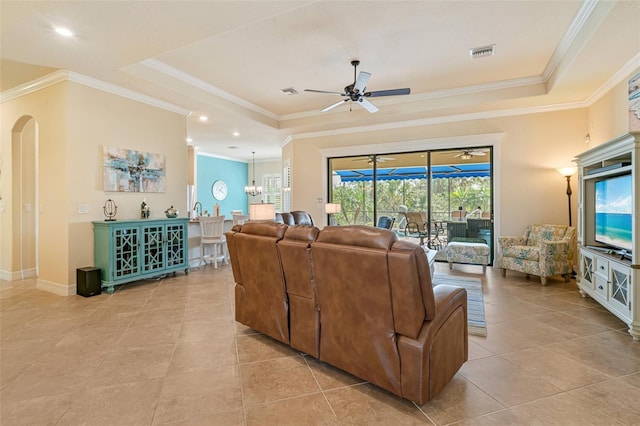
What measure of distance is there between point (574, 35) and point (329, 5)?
277 centimetres

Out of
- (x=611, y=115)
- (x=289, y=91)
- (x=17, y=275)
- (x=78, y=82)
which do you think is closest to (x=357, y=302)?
(x=289, y=91)

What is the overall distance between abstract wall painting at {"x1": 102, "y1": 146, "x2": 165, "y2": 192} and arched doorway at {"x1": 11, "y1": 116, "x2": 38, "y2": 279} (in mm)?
1549

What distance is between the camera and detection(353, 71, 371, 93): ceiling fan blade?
3.78m

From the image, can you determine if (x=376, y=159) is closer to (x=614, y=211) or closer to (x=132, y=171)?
(x=614, y=211)

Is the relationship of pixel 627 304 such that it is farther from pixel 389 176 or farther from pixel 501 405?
pixel 389 176

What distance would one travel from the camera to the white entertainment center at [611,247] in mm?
2771

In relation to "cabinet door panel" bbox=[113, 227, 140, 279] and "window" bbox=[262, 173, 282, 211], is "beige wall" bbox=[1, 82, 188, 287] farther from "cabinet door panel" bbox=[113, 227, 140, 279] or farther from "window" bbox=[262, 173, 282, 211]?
"window" bbox=[262, 173, 282, 211]

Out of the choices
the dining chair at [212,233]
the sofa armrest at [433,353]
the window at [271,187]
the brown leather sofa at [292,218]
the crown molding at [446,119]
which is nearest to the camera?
the sofa armrest at [433,353]

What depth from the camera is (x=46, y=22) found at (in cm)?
291

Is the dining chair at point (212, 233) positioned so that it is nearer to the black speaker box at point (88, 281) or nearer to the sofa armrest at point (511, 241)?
the black speaker box at point (88, 281)

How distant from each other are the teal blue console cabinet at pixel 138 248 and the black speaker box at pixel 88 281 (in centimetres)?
11

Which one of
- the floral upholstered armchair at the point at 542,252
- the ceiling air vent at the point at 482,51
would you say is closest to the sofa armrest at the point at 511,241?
the floral upholstered armchair at the point at 542,252

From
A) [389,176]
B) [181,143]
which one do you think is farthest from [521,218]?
[181,143]

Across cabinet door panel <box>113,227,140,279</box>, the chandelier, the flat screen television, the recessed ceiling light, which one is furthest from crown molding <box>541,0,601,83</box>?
the chandelier
